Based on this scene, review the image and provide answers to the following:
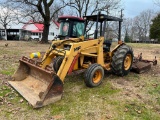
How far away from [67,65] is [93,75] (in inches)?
36.0

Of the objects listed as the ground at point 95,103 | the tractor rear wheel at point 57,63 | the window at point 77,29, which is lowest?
the ground at point 95,103

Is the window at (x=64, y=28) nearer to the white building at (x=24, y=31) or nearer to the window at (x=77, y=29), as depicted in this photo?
the window at (x=77, y=29)

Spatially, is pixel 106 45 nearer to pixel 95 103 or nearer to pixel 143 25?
pixel 95 103

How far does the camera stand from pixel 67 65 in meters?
4.76

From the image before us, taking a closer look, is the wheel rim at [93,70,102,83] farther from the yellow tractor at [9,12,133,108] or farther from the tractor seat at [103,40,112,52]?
the tractor seat at [103,40,112,52]

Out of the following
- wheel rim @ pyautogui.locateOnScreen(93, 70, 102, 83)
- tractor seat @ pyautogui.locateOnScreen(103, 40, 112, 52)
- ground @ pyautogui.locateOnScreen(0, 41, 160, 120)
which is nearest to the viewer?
ground @ pyautogui.locateOnScreen(0, 41, 160, 120)

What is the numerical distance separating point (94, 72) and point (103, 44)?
1470mm

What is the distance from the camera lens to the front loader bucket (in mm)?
4170

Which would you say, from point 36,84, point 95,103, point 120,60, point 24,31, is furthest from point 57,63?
point 24,31

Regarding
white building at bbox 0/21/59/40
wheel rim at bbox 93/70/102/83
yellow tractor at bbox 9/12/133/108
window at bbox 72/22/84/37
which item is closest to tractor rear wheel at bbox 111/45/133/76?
yellow tractor at bbox 9/12/133/108

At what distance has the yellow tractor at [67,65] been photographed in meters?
4.33

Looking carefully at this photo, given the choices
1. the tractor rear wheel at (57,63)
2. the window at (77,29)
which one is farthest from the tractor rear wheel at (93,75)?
the window at (77,29)

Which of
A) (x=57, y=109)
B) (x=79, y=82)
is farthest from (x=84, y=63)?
(x=57, y=109)

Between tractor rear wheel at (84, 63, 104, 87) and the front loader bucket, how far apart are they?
1.00 meters
